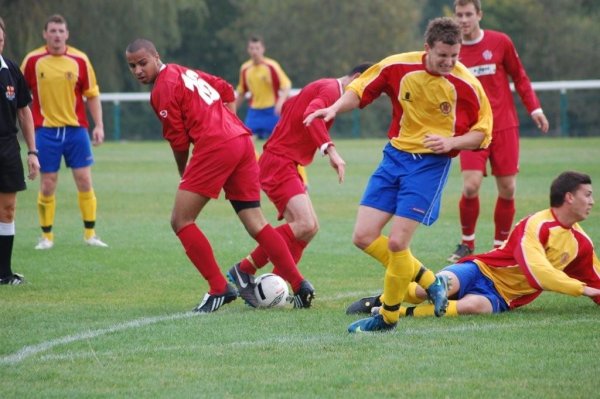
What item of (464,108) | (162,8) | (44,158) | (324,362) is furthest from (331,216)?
(162,8)

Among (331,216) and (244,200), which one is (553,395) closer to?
(244,200)

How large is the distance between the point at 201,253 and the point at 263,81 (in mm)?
14657

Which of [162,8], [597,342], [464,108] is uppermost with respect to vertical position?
[464,108]

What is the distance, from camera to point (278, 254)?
26.6 ft

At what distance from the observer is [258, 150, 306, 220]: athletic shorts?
8.65 m

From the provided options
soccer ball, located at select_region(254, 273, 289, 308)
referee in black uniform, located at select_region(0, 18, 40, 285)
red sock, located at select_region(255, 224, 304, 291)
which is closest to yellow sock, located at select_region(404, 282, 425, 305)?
red sock, located at select_region(255, 224, 304, 291)

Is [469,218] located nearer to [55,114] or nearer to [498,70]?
[498,70]

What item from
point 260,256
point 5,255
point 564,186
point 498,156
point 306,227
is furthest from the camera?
point 498,156

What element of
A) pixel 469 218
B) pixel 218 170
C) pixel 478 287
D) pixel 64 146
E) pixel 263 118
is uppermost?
pixel 218 170

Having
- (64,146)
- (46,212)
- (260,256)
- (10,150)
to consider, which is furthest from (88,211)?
(260,256)

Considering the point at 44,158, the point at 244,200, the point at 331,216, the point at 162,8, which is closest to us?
the point at 244,200

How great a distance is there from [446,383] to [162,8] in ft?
116

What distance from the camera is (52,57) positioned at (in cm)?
1201

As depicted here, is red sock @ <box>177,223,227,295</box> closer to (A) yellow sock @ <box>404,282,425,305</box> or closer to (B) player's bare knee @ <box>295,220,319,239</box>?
(B) player's bare knee @ <box>295,220,319,239</box>
